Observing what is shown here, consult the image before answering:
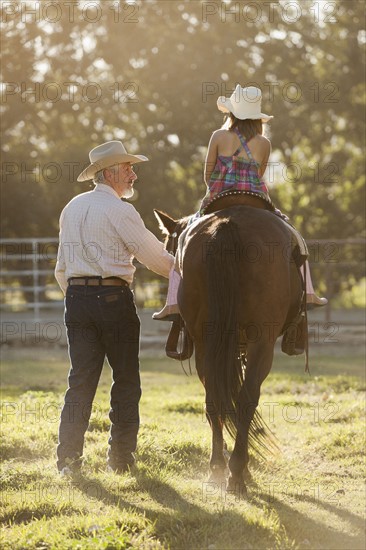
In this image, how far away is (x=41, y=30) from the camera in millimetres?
24594

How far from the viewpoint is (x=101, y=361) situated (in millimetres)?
6285

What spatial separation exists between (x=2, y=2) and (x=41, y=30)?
1254 mm

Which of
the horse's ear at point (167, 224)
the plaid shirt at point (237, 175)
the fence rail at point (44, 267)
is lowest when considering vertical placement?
the fence rail at point (44, 267)

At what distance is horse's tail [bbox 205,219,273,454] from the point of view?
5.65m

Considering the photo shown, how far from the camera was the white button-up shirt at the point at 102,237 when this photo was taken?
610 centimetres

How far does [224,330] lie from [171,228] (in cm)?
161

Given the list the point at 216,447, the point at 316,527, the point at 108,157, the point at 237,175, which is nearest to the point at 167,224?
the point at 237,175

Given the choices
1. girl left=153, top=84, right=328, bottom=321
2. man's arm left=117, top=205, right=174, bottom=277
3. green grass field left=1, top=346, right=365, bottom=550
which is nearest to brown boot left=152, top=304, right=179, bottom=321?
girl left=153, top=84, right=328, bottom=321

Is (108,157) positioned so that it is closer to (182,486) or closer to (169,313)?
(169,313)

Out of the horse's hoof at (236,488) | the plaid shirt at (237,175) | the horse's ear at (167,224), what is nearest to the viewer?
the horse's hoof at (236,488)

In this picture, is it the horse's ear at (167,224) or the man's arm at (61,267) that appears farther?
the horse's ear at (167,224)

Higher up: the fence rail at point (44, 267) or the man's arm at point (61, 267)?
the man's arm at point (61, 267)

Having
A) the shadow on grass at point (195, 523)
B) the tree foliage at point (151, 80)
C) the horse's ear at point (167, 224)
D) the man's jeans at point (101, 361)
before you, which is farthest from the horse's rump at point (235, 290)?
the tree foliage at point (151, 80)

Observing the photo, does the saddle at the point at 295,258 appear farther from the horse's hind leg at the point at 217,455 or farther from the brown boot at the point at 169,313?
the horse's hind leg at the point at 217,455
